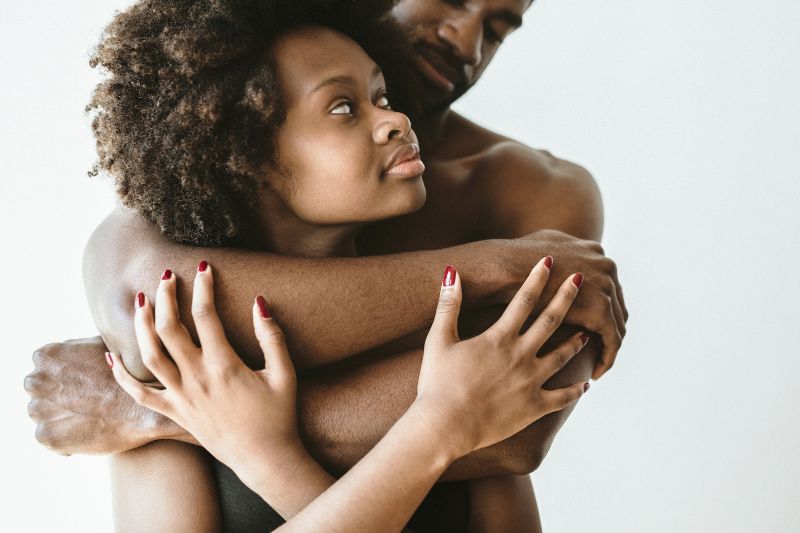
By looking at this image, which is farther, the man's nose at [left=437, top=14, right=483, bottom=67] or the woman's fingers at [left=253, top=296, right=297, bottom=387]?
the man's nose at [left=437, top=14, right=483, bottom=67]

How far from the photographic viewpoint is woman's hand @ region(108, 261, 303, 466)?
1.28 meters

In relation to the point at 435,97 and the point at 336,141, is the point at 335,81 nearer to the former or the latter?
the point at 336,141

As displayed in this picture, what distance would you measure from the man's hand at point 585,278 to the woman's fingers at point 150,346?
0.54 m

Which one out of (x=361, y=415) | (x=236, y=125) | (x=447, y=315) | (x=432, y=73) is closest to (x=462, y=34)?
(x=432, y=73)

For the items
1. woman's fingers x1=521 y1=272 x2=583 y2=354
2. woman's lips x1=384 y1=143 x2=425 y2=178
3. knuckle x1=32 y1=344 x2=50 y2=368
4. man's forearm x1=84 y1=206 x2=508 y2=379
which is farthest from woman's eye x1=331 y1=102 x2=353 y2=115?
knuckle x1=32 y1=344 x2=50 y2=368

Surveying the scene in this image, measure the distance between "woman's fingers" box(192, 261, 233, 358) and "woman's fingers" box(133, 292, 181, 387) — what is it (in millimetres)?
66

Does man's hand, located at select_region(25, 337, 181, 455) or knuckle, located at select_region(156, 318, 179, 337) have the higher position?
knuckle, located at select_region(156, 318, 179, 337)

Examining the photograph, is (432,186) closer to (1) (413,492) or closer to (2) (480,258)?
(2) (480,258)

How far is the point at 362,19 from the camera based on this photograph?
1612 millimetres

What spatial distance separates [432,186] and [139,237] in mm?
746

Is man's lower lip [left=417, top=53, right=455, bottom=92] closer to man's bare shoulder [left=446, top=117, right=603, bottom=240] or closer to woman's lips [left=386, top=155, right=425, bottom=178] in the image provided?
man's bare shoulder [left=446, top=117, right=603, bottom=240]

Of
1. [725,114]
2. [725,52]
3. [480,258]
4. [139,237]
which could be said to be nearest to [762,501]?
[725,114]

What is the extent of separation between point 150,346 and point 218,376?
11cm

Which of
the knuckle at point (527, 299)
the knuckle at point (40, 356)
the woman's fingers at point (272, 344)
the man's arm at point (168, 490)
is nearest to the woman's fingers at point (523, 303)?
the knuckle at point (527, 299)
